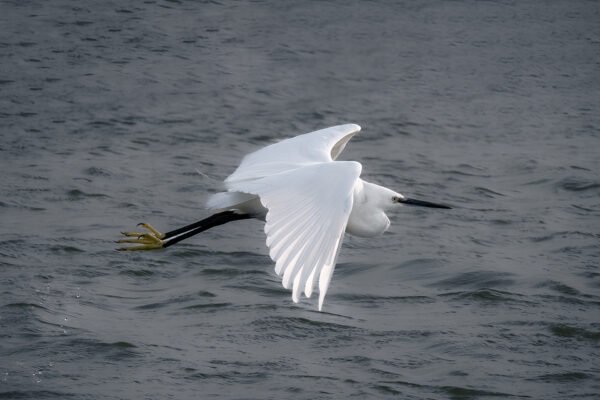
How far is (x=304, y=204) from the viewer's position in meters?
5.12

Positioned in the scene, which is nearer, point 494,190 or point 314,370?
point 314,370

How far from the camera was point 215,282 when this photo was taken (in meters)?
7.45

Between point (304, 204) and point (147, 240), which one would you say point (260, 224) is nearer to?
point (147, 240)

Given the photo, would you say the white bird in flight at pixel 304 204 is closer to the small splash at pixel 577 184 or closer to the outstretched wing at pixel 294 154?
the outstretched wing at pixel 294 154

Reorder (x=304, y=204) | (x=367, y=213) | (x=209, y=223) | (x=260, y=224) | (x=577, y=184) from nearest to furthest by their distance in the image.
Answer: (x=304, y=204)
(x=367, y=213)
(x=209, y=223)
(x=260, y=224)
(x=577, y=184)

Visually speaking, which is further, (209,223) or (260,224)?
(260,224)

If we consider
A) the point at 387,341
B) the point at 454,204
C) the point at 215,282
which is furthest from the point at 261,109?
the point at 387,341

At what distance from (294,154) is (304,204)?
140 cm

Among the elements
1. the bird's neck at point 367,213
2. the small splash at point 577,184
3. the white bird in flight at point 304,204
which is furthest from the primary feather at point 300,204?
the small splash at point 577,184

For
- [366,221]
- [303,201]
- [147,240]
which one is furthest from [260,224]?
[303,201]

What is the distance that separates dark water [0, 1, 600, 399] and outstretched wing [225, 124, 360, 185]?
0.98m

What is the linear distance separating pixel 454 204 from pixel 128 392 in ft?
12.0

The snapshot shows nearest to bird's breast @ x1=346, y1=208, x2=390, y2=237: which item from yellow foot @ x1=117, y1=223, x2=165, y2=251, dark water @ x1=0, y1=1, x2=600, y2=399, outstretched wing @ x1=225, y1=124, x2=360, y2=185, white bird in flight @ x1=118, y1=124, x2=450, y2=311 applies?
white bird in flight @ x1=118, y1=124, x2=450, y2=311

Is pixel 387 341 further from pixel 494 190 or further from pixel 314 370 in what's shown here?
pixel 494 190
